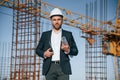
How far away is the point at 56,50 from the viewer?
136 inches

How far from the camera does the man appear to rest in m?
3.36

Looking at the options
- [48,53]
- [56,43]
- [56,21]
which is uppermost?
[56,21]

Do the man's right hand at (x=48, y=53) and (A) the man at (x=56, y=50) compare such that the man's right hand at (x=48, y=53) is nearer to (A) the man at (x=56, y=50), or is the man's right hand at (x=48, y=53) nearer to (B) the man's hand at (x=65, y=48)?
(A) the man at (x=56, y=50)

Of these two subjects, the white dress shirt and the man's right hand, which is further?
the white dress shirt

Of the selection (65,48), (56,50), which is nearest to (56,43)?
(56,50)

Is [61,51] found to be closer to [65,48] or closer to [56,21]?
[65,48]

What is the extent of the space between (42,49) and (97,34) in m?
34.0

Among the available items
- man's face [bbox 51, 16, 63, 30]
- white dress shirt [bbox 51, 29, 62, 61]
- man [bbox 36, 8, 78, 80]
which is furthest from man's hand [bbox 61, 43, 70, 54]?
man's face [bbox 51, 16, 63, 30]

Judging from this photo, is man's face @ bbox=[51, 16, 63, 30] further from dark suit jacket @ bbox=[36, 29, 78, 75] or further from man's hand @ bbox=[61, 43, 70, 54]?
man's hand @ bbox=[61, 43, 70, 54]

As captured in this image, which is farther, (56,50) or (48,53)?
(56,50)

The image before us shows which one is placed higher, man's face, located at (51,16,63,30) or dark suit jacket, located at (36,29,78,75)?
man's face, located at (51,16,63,30)

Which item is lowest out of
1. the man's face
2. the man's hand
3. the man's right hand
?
the man's right hand

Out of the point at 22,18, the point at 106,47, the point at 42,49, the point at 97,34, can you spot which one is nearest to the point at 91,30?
the point at 97,34

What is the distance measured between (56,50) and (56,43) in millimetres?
92
